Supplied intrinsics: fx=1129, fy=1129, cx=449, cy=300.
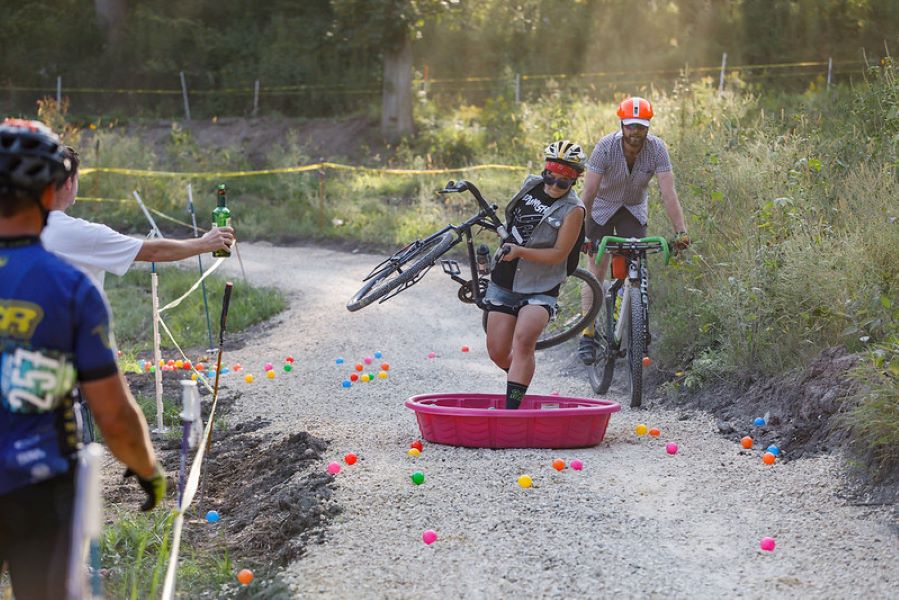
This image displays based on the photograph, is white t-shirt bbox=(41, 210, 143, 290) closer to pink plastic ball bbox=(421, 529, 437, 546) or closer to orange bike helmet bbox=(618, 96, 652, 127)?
pink plastic ball bbox=(421, 529, 437, 546)

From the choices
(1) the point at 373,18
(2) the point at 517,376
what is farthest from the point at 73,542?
(1) the point at 373,18

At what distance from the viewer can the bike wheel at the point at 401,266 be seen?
757cm

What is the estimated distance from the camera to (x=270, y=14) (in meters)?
36.0

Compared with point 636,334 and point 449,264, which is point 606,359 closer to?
point 636,334

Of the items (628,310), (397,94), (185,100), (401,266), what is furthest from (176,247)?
(185,100)

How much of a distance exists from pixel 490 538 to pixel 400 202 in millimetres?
15948

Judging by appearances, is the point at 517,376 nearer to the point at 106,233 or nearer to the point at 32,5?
the point at 106,233

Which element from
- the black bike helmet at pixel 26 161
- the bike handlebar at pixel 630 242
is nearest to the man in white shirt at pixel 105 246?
the black bike helmet at pixel 26 161

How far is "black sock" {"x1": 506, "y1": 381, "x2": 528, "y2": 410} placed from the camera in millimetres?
7332

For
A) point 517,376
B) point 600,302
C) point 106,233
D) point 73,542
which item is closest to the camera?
point 73,542

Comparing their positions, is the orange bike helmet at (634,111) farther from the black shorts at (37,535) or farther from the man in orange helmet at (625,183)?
the black shorts at (37,535)

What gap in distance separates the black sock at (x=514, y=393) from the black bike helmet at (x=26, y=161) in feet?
14.9

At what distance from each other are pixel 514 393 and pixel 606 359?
167 cm

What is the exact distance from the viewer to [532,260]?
23.7 ft
